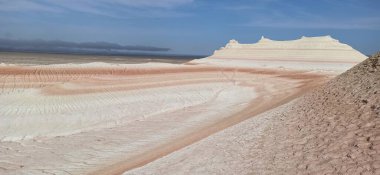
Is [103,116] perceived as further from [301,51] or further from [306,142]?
[301,51]

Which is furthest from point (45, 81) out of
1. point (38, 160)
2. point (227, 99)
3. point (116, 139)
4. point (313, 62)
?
point (313, 62)

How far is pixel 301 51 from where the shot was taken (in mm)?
69750

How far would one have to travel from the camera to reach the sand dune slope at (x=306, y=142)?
720cm

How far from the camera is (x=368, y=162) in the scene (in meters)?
6.62

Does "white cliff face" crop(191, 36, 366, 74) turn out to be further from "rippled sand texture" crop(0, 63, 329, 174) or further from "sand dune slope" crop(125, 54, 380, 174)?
"sand dune slope" crop(125, 54, 380, 174)

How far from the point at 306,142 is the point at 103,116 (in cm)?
1003

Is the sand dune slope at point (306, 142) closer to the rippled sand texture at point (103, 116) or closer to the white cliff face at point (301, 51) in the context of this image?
the rippled sand texture at point (103, 116)

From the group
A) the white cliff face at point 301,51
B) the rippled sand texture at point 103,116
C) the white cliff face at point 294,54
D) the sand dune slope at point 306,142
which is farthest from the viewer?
the white cliff face at point 301,51

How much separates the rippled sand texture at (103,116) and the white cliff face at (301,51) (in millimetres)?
41435

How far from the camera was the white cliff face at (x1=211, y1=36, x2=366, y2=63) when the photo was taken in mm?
65875

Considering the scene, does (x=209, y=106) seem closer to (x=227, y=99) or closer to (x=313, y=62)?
(x=227, y=99)

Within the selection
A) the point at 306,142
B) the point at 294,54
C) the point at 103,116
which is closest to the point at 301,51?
the point at 294,54

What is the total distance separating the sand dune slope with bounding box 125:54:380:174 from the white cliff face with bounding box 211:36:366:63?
56.0m

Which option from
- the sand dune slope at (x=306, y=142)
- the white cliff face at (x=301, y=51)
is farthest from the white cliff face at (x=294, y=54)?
the sand dune slope at (x=306, y=142)
